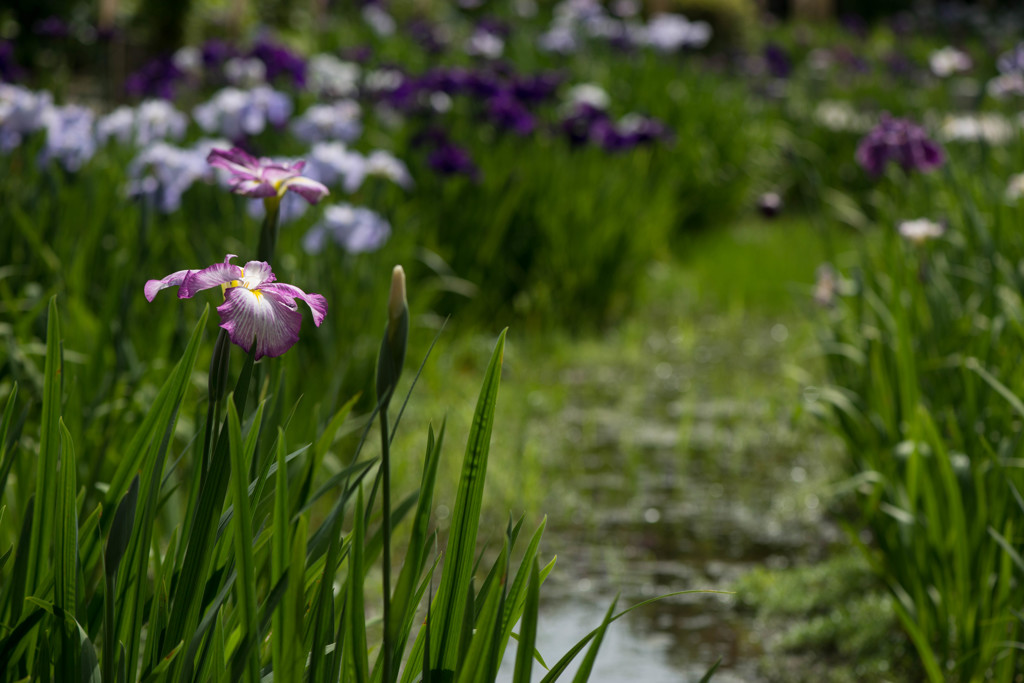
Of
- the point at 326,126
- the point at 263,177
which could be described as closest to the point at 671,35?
the point at 326,126

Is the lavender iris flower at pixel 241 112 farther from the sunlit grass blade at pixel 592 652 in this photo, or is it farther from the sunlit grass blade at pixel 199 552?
the sunlit grass blade at pixel 592 652

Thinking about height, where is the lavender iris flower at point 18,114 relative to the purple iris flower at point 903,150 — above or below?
below

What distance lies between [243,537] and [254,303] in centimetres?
23

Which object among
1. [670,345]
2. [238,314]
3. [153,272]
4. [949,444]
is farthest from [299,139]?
[238,314]

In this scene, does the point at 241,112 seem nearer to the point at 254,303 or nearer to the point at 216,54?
the point at 216,54

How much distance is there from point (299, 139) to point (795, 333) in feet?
8.06

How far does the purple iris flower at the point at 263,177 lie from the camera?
1.37 m

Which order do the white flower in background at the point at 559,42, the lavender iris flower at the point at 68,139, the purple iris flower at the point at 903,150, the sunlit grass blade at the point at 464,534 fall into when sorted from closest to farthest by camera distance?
the sunlit grass blade at the point at 464,534
the purple iris flower at the point at 903,150
the lavender iris flower at the point at 68,139
the white flower in background at the point at 559,42

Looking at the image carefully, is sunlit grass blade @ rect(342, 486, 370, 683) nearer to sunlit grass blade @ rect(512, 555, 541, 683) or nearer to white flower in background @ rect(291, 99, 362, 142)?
sunlit grass blade @ rect(512, 555, 541, 683)

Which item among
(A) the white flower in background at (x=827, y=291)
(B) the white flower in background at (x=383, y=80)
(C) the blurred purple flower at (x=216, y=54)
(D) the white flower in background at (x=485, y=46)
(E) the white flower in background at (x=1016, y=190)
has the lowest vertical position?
(D) the white flower in background at (x=485, y=46)

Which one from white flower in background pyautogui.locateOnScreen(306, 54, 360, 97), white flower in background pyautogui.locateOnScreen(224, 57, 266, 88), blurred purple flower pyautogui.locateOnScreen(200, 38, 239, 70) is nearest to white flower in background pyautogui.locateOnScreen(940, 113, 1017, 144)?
white flower in background pyautogui.locateOnScreen(306, 54, 360, 97)

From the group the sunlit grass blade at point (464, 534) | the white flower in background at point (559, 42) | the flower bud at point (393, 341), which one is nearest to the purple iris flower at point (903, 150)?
the sunlit grass blade at point (464, 534)

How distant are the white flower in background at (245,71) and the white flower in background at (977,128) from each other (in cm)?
311

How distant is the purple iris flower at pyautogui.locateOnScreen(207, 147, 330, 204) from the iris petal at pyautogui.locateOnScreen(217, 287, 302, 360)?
0.95ft
